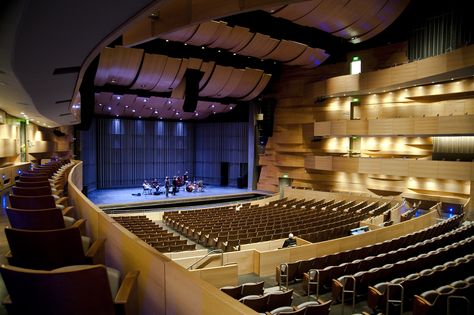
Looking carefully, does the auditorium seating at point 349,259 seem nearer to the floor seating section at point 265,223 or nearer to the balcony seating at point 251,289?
the balcony seating at point 251,289

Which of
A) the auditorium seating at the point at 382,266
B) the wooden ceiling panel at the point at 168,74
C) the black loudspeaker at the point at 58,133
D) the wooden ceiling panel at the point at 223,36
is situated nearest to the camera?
the auditorium seating at the point at 382,266

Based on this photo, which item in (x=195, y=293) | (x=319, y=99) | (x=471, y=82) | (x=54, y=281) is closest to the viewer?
(x=54, y=281)

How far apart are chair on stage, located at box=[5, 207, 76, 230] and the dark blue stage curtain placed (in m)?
24.7

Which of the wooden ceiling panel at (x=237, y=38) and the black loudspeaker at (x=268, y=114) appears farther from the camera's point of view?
the black loudspeaker at (x=268, y=114)

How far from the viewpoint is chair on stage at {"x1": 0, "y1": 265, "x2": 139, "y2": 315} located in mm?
1598

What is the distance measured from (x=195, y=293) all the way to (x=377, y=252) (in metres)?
7.67

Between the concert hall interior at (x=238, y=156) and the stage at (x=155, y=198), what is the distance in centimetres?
15

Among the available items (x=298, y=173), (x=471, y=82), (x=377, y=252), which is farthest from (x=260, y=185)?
(x=377, y=252)

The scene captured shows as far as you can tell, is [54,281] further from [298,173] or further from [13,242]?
[298,173]

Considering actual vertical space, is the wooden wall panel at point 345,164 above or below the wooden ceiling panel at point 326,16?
below

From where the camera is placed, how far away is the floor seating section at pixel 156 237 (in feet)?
30.4

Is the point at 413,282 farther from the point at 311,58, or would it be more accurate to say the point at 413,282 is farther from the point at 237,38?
the point at 311,58

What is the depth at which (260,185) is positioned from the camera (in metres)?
25.7

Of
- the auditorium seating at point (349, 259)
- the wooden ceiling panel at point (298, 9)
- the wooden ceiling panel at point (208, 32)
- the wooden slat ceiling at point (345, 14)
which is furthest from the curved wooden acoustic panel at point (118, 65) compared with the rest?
the auditorium seating at point (349, 259)
